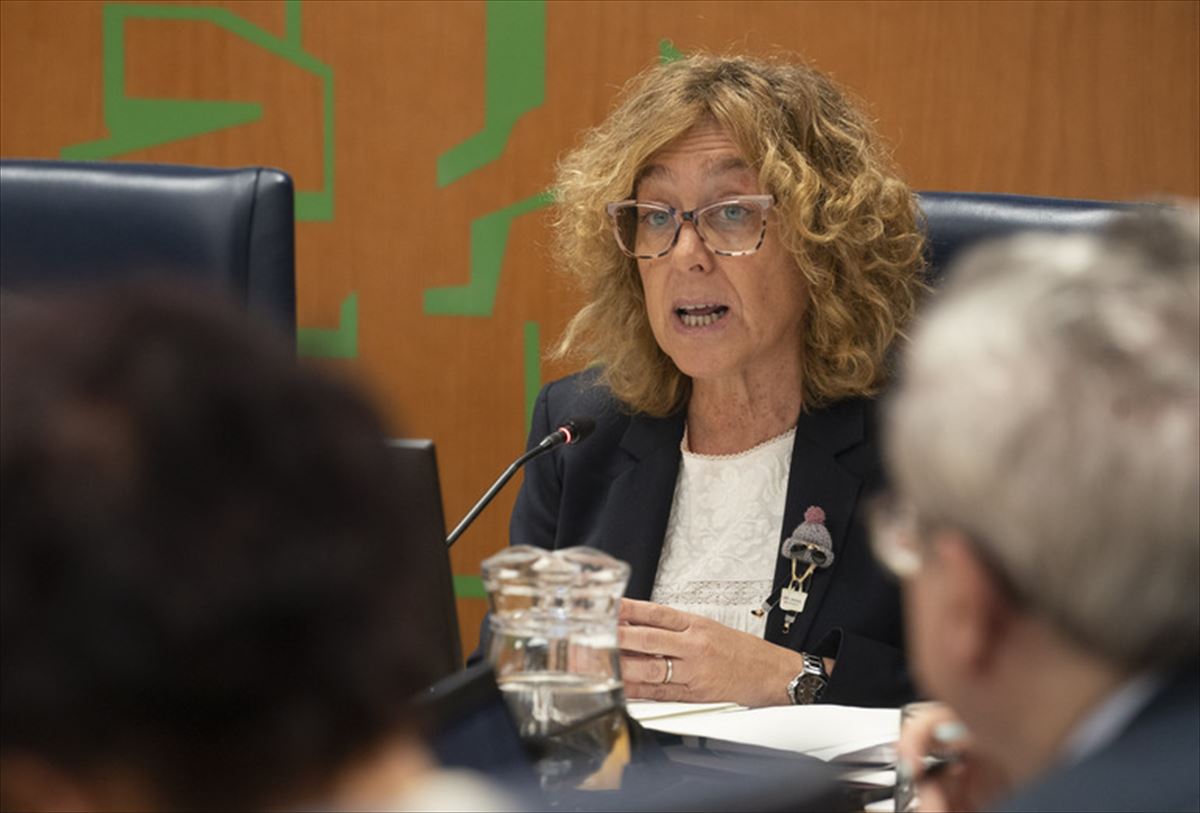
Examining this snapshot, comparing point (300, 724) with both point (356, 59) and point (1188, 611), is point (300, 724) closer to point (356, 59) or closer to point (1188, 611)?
point (1188, 611)

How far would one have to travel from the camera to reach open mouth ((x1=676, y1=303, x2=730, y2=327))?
247 cm

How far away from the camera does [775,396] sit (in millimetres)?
2514

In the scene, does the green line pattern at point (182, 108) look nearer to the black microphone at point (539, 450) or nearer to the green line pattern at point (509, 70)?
the green line pattern at point (509, 70)

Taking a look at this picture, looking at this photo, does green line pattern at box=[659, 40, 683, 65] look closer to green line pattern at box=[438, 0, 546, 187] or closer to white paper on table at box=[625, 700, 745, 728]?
green line pattern at box=[438, 0, 546, 187]

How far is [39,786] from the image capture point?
59 centimetres

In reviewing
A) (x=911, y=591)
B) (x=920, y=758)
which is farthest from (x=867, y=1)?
(x=911, y=591)

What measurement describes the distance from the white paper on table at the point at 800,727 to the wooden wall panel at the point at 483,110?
1.74m

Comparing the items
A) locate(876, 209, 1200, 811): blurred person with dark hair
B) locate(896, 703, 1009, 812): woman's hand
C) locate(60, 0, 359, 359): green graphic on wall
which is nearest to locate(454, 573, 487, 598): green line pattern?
locate(60, 0, 359, 359): green graphic on wall

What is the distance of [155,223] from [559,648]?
113cm

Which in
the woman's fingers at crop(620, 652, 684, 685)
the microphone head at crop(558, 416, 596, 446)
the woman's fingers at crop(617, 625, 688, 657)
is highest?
the microphone head at crop(558, 416, 596, 446)

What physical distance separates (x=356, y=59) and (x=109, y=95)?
54cm

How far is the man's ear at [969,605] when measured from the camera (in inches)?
33.9

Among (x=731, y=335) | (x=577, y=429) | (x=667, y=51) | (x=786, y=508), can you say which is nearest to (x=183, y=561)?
(x=577, y=429)

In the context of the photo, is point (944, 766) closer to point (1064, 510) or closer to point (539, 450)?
point (1064, 510)
